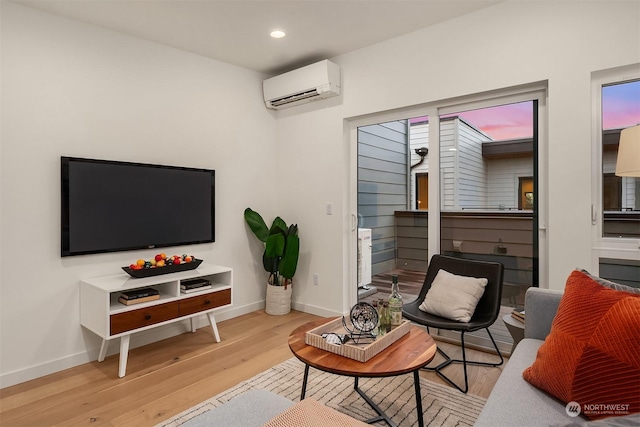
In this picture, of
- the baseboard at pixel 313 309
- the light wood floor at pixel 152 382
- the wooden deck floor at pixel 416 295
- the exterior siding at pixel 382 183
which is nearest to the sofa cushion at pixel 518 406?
the light wood floor at pixel 152 382

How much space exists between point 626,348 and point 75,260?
3.30 meters

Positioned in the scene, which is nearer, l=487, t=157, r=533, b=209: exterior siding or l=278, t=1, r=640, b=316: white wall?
l=278, t=1, r=640, b=316: white wall

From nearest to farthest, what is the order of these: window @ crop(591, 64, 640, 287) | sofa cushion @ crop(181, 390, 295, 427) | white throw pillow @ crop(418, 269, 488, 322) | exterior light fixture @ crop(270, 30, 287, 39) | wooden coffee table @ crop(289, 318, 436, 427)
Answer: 1. sofa cushion @ crop(181, 390, 295, 427)
2. wooden coffee table @ crop(289, 318, 436, 427)
3. window @ crop(591, 64, 640, 287)
4. white throw pillow @ crop(418, 269, 488, 322)
5. exterior light fixture @ crop(270, 30, 287, 39)

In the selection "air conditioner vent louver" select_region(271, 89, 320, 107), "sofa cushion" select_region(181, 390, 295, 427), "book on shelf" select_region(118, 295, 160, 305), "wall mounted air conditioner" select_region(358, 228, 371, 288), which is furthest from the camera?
"wall mounted air conditioner" select_region(358, 228, 371, 288)

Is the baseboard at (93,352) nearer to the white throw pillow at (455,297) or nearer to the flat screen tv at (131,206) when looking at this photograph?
the flat screen tv at (131,206)

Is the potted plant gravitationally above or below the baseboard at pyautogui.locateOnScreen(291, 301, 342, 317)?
above

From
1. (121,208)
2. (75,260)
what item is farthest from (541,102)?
(75,260)

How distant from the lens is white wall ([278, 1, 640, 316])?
7.97 ft

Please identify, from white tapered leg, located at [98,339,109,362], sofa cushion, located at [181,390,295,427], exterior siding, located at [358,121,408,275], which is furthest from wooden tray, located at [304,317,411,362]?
white tapered leg, located at [98,339,109,362]

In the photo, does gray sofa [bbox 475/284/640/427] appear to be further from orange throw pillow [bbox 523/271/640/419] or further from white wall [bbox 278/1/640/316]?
white wall [bbox 278/1/640/316]

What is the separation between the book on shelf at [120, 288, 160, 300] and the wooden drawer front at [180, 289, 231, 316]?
23 cm

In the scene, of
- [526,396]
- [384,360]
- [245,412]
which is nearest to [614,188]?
[526,396]

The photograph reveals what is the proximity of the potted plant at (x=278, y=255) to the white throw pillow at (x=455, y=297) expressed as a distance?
159cm

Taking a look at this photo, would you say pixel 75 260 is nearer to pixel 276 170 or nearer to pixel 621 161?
pixel 276 170
